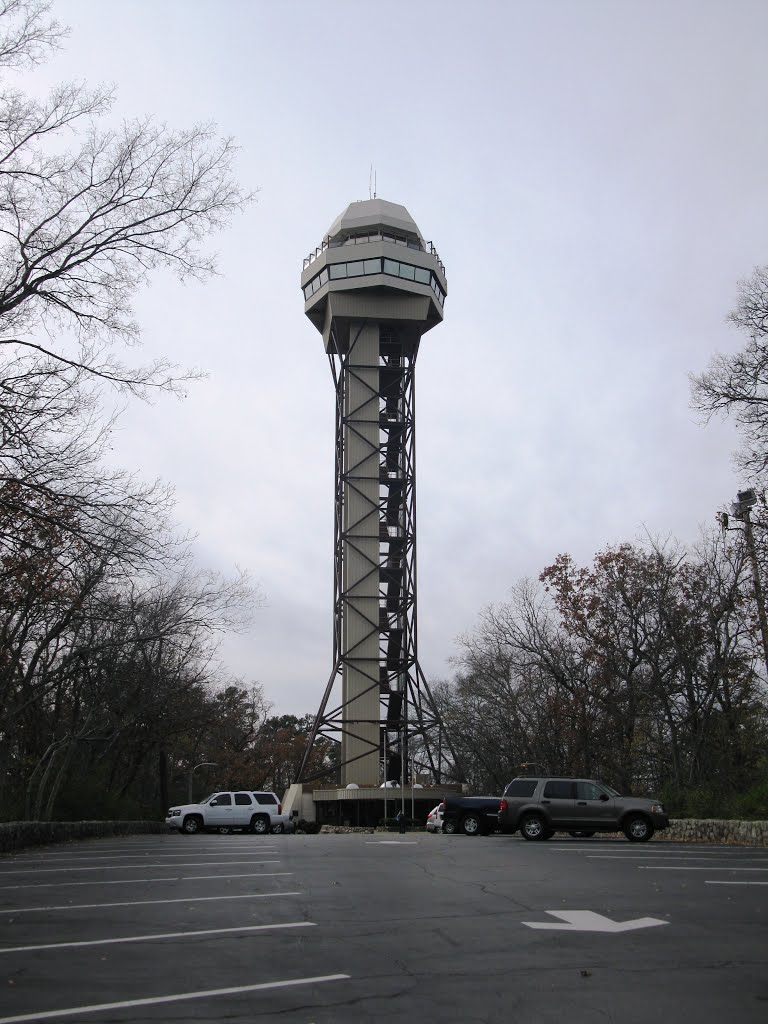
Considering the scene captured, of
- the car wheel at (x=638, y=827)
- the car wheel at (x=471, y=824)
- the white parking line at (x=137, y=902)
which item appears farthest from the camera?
the car wheel at (x=471, y=824)

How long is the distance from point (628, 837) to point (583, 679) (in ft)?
60.1

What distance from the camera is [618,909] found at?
10.1m

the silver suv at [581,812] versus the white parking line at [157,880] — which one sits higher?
the silver suv at [581,812]

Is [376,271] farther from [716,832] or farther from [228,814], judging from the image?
[716,832]

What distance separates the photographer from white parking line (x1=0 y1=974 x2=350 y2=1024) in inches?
229

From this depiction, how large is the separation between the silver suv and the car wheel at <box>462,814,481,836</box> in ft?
17.8

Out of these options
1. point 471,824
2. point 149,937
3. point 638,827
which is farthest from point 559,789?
point 149,937

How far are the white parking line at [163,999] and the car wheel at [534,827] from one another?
18.1 m

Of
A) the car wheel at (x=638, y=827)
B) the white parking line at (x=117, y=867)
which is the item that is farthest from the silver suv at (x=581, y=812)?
the white parking line at (x=117, y=867)

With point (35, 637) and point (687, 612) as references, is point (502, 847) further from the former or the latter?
point (687, 612)

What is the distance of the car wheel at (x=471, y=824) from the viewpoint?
29.6m

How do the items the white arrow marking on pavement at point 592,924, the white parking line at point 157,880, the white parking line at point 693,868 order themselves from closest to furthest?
the white arrow marking on pavement at point 592,924 < the white parking line at point 157,880 < the white parking line at point 693,868

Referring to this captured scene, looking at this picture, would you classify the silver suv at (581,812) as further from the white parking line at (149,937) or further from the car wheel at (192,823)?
the white parking line at (149,937)

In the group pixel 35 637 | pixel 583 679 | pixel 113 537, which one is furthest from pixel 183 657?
pixel 113 537
